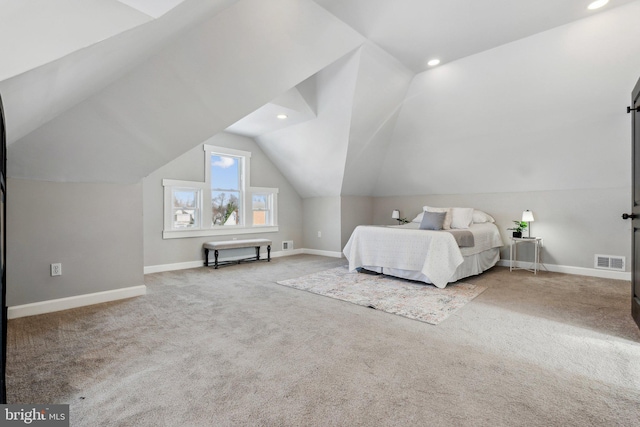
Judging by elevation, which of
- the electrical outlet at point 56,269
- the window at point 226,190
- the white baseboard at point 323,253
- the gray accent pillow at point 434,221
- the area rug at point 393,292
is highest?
the window at point 226,190

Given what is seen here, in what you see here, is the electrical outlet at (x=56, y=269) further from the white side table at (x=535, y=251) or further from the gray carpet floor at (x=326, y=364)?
the white side table at (x=535, y=251)

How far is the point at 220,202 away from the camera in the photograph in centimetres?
596

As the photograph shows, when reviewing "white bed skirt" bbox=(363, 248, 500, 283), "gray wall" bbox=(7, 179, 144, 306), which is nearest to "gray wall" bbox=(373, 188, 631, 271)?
"white bed skirt" bbox=(363, 248, 500, 283)

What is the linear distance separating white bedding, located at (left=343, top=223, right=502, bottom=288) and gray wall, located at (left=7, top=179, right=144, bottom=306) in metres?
3.01

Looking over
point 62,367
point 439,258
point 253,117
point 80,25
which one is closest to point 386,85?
point 253,117

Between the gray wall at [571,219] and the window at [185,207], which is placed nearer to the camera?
the gray wall at [571,219]

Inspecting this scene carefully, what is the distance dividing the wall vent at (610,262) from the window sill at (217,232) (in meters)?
5.53

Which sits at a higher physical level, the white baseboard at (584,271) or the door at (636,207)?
the door at (636,207)

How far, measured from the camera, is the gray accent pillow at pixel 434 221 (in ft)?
15.7

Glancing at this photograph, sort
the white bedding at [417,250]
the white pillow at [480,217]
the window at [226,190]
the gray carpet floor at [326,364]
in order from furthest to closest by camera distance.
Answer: the window at [226,190] → the white pillow at [480,217] → the white bedding at [417,250] → the gray carpet floor at [326,364]

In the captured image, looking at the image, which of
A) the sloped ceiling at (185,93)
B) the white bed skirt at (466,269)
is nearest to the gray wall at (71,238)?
the sloped ceiling at (185,93)

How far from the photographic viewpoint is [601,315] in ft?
9.35

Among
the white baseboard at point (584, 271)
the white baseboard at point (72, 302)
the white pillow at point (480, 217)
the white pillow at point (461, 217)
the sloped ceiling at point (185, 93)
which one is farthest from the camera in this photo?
the white pillow at point (480, 217)

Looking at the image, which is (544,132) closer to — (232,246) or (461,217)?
(461,217)
